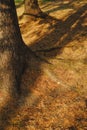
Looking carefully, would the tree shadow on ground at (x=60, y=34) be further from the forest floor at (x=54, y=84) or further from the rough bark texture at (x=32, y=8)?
the rough bark texture at (x=32, y=8)

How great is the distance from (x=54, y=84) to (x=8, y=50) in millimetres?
1505

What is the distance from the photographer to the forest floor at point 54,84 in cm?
646

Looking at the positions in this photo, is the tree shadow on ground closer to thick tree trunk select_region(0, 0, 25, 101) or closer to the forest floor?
the forest floor

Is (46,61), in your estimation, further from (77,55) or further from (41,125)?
(41,125)

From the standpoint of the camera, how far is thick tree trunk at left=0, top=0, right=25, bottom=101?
22.3ft

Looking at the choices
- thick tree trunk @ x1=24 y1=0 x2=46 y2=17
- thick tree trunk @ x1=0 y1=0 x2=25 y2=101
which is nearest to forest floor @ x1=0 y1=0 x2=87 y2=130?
thick tree trunk @ x1=0 y1=0 x2=25 y2=101

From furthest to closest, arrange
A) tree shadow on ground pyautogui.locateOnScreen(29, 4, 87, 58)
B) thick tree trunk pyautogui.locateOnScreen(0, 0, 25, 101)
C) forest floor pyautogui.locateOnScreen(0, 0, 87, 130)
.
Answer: tree shadow on ground pyautogui.locateOnScreen(29, 4, 87, 58) → thick tree trunk pyautogui.locateOnScreen(0, 0, 25, 101) → forest floor pyautogui.locateOnScreen(0, 0, 87, 130)

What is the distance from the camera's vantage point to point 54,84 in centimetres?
757

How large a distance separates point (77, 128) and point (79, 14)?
26.6 ft

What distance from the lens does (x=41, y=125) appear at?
20.9 feet

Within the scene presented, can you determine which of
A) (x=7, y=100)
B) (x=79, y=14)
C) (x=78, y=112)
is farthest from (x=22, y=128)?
(x=79, y=14)

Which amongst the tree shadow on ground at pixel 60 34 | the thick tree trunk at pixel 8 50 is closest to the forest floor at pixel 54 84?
the tree shadow on ground at pixel 60 34

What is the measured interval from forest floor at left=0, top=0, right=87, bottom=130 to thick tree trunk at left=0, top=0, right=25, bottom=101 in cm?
38

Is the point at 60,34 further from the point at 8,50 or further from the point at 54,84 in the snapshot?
the point at 8,50
